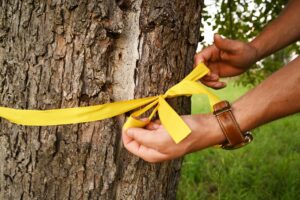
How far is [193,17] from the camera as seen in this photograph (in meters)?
1.41

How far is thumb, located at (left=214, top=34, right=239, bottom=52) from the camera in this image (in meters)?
1.57

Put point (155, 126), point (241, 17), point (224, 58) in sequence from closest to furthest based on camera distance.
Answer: point (155, 126)
point (224, 58)
point (241, 17)

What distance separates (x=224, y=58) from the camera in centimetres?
171

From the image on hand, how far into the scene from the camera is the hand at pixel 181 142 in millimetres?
1142

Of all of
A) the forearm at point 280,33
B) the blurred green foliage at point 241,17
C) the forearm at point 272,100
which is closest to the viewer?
the forearm at point 272,100

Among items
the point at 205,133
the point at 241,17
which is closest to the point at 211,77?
the point at 205,133

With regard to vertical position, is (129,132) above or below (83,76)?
below

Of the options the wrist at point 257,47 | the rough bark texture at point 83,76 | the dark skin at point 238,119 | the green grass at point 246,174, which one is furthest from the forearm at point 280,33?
the green grass at point 246,174

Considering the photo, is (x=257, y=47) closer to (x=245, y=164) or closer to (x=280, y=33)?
(x=280, y=33)

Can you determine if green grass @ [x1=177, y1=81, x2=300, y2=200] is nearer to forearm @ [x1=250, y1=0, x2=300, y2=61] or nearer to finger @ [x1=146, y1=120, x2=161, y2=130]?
forearm @ [x1=250, y1=0, x2=300, y2=61]

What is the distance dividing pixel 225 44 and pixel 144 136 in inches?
26.5

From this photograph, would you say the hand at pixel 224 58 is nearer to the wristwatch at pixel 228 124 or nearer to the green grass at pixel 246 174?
the wristwatch at pixel 228 124

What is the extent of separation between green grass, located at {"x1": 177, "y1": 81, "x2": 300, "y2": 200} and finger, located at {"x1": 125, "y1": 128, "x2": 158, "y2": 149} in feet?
5.89

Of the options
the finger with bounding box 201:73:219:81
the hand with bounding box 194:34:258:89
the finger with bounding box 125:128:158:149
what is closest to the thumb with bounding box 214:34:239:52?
the hand with bounding box 194:34:258:89
